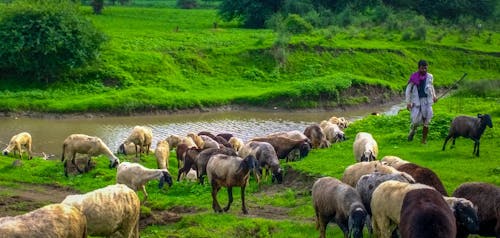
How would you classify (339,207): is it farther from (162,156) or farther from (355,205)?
(162,156)

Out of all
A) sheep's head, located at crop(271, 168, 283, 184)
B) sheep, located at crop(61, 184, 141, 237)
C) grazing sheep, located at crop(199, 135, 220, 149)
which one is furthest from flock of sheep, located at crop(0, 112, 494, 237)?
grazing sheep, located at crop(199, 135, 220, 149)

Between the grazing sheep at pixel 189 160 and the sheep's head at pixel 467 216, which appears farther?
the grazing sheep at pixel 189 160

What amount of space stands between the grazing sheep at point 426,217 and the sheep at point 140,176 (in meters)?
8.05

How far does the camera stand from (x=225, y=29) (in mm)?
65625

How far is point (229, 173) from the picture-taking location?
18.2 metres

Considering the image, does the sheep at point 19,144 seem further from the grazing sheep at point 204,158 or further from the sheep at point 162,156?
the grazing sheep at point 204,158

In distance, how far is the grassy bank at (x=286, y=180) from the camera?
1648 centimetres

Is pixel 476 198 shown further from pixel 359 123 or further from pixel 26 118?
pixel 26 118

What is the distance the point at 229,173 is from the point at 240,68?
107 feet

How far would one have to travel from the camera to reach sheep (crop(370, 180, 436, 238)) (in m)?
13.5

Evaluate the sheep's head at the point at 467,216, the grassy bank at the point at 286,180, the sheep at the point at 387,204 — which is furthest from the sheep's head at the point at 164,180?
the sheep's head at the point at 467,216

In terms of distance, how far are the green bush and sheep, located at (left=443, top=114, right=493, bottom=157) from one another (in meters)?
27.1

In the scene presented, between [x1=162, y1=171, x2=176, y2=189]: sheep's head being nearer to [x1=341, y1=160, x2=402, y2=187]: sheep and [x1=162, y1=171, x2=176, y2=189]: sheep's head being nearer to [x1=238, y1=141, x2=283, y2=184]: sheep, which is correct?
[x1=238, y1=141, x2=283, y2=184]: sheep

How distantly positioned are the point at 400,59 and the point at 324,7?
698 inches
